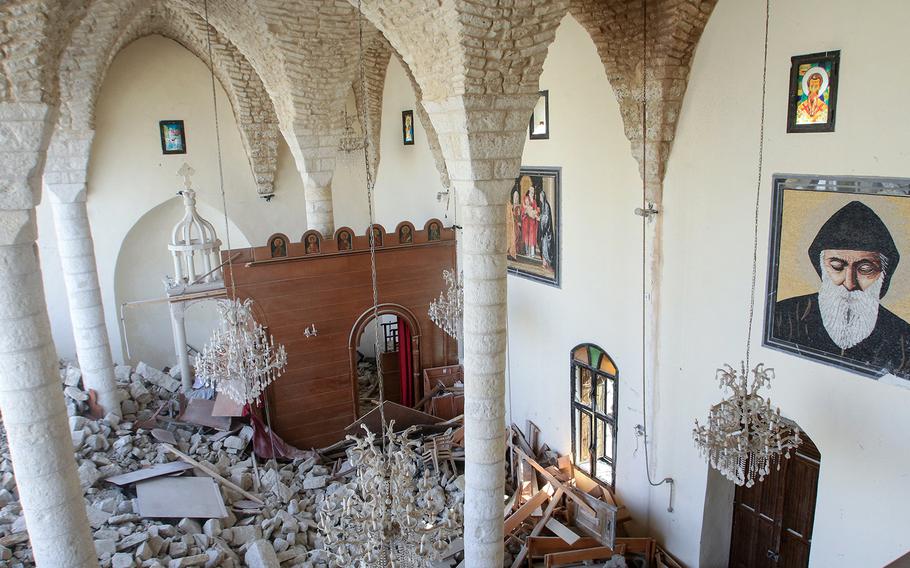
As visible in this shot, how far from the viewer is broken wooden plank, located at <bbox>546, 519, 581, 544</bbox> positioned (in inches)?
283

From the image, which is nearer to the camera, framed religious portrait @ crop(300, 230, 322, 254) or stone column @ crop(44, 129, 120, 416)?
stone column @ crop(44, 129, 120, 416)

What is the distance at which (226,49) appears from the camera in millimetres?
10688

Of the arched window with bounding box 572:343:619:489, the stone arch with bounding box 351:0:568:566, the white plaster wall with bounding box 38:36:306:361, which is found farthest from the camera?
the white plaster wall with bounding box 38:36:306:361

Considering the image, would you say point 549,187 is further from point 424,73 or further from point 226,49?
point 226,49

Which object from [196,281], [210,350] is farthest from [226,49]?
[210,350]

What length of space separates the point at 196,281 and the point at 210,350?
2.07m

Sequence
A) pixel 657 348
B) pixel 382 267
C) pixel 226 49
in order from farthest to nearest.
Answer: pixel 226 49 < pixel 382 267 < pixel 657 348

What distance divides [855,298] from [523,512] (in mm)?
4182

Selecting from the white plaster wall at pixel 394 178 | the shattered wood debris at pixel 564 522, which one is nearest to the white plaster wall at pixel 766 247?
the shattered wood debris at pixel 564 522

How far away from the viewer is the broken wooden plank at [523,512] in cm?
748

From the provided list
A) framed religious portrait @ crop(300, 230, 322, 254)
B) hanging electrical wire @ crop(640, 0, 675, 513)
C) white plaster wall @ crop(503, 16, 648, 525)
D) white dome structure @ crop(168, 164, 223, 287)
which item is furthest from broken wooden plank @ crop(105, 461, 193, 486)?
hanging electrical wire @ crop(640, 0, 675, 513)

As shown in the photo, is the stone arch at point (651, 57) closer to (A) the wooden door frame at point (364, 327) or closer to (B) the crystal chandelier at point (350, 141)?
(A) the wooden door frame at point (364, 327)

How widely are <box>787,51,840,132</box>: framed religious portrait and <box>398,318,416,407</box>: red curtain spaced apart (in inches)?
251

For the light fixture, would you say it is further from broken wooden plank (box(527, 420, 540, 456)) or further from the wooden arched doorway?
broken wooden plank (box(527, 420, 540, 456))
